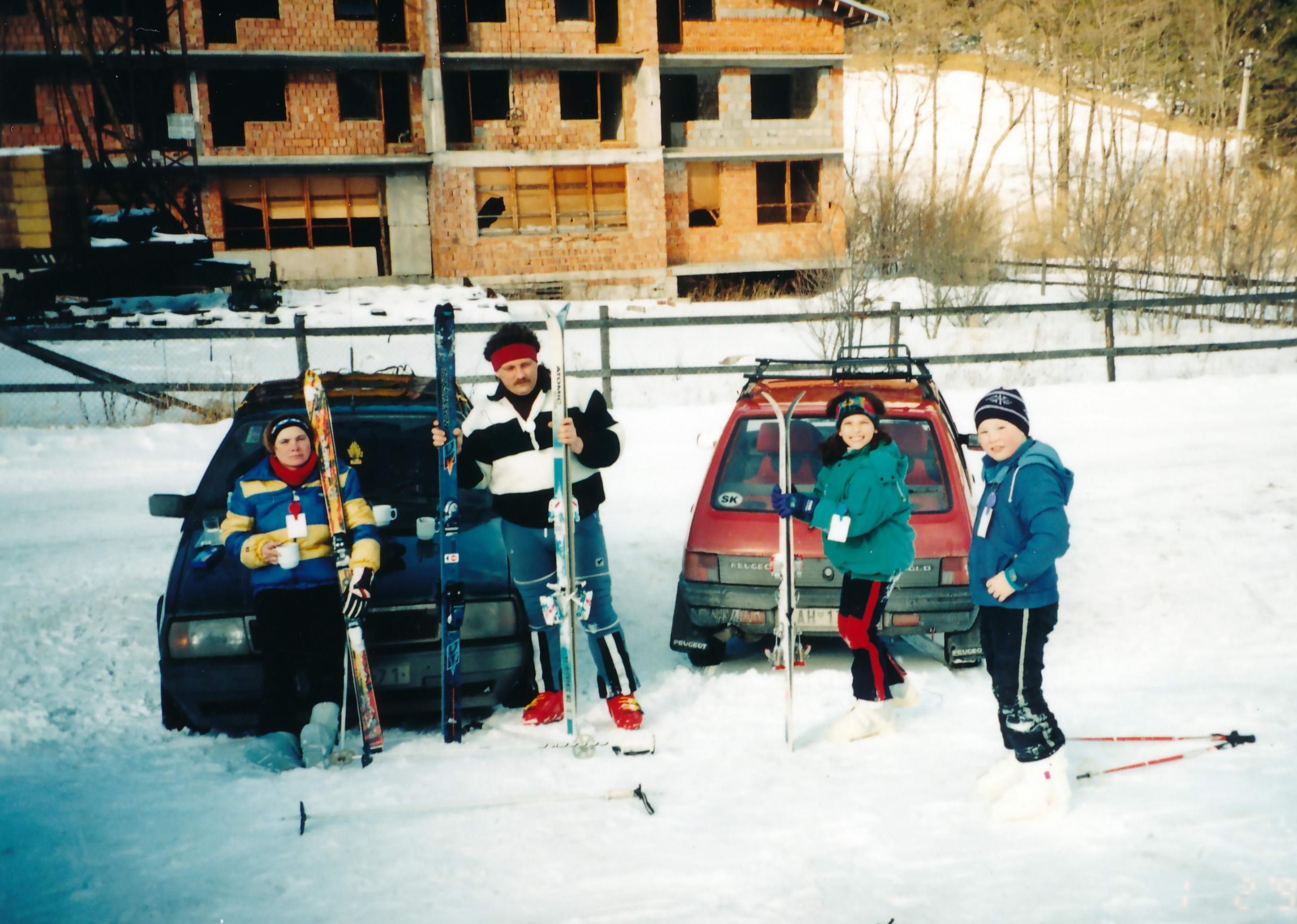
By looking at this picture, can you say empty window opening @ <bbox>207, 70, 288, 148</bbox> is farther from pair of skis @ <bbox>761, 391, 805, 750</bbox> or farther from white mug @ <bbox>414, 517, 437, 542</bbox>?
pair of skis @ <bbox>761, 391, 805, 750</bbox>

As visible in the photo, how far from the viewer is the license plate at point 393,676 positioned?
462 centimetres

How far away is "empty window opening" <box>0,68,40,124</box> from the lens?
2714 centimetres

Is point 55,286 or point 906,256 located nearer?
point 55,286

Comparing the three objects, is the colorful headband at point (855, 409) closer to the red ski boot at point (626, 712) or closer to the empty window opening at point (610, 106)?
the red ski boot at point (626, 712)

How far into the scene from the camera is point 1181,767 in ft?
14.0

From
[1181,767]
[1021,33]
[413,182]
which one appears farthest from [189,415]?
[1021,33]

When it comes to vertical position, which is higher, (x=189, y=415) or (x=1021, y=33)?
(x=1021, y=33)

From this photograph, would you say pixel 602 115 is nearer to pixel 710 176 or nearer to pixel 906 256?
pixel 710 176

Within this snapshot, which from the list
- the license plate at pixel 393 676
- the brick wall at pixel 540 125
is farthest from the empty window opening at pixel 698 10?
the license plate at pixel 393 676

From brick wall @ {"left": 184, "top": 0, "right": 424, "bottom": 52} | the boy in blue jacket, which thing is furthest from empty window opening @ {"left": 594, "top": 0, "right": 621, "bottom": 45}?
the boy in blue jacket

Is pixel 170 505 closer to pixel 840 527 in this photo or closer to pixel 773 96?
pixel 840 527

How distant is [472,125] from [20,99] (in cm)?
1190

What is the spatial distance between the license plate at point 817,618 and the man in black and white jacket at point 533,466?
970mm

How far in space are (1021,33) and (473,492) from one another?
52160 mm
